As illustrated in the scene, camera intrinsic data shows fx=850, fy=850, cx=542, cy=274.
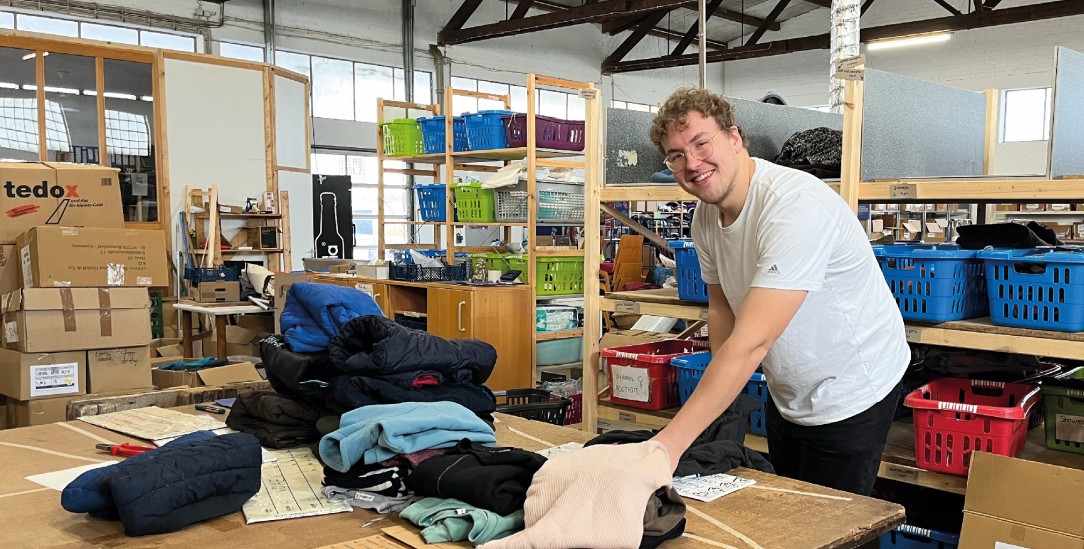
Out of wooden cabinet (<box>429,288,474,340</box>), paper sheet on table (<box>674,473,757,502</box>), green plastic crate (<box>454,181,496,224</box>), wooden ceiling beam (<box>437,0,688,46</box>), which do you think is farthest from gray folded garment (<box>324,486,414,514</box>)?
wooden ceiling beam (<box>437,0,688,46</box>)

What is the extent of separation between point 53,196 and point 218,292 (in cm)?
252

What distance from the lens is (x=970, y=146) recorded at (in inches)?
164

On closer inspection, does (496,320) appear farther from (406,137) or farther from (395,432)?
(395,432)

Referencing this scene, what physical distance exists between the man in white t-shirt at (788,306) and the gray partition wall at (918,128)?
121 centimetres

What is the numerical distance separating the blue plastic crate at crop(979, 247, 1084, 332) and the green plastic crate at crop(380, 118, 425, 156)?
17.9 ft

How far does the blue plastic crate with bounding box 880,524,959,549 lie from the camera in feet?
9.07

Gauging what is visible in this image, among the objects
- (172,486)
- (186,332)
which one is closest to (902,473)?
(172,486)

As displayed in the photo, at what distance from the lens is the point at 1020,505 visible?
2387 mm

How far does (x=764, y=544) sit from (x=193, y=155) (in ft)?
27.3

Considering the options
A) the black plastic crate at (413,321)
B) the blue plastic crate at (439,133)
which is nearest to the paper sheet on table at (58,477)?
the black plastic crate at (413,321)

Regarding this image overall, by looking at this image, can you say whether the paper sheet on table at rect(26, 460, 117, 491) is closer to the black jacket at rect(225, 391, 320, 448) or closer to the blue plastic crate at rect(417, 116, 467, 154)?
the black jacket at rect(225, 391, 320, 448)

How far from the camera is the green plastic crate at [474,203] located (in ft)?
21.9

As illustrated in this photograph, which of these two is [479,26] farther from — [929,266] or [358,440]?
[358,440]

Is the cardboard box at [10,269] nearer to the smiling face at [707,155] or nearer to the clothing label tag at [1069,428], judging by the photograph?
the smiling face at [707,155]
